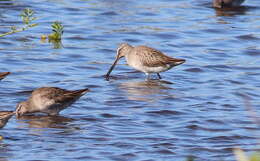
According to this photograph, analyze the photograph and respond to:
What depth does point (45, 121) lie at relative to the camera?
11984 millimetres

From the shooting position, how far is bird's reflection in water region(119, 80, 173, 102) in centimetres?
1356

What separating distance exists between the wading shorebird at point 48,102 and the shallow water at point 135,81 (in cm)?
17

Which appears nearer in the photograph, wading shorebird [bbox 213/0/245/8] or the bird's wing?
the bird's wing

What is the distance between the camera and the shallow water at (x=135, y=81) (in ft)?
34.3

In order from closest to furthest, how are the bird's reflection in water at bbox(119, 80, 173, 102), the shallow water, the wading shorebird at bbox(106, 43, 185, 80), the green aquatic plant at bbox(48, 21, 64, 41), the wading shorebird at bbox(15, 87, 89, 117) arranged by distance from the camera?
the shallow water
the wading shorebird at bbox(15, 87, 89, 117)
the bird's reflection in water at bbox(119, 80, 173, 102)
the wading shorebird at bbox(106, 43, 185, 80)
the green aquatic plant at bbox(48, 21, 64, 41)

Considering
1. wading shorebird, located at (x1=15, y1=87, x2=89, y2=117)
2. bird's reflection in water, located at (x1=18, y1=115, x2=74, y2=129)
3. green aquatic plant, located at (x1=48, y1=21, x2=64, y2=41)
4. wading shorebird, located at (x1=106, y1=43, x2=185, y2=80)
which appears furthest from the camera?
green aquatic plant, located at (x1=48, y1=21, x2=64, y2=41)

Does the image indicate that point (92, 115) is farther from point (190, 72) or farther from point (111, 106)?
point (190, 72)

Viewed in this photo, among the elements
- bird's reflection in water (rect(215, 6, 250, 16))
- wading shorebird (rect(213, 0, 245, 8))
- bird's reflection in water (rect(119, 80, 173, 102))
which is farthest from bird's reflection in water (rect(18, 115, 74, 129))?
wading shorebird (rect(213, 0, 245, 8))

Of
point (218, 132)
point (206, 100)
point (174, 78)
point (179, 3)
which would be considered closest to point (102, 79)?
point (174, 78)

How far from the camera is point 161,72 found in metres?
15.8

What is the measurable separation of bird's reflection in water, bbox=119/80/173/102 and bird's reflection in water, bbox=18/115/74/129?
1801mm

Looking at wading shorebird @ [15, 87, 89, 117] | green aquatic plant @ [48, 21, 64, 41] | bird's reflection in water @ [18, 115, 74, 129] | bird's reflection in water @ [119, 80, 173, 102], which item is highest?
green aquatic plant @ [48, 21, 64, 41]

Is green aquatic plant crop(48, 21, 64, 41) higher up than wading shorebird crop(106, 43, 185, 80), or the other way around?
green aquatic plant crop(48, 21, 64, 41)

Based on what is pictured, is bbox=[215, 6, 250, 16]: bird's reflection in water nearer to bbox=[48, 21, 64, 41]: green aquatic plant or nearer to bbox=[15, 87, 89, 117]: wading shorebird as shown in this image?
bbox=[48, 21, 64, 41]: green aquatic plant
